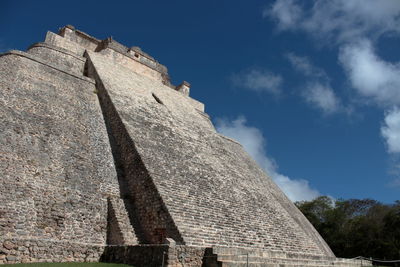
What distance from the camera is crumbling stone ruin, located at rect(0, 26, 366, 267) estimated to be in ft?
20.8

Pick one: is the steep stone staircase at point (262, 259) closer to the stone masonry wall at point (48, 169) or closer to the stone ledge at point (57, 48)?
the stone masonry wall at point (48, 169)

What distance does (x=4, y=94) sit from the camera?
8.56 metres

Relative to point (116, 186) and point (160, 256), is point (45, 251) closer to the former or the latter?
point (160, 256)

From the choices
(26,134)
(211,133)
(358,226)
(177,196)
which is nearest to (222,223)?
(177,196)

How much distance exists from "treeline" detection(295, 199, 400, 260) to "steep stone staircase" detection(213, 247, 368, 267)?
43.1 feet

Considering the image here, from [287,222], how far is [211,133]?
4.79 meters

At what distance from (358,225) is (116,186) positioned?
19.7 metres

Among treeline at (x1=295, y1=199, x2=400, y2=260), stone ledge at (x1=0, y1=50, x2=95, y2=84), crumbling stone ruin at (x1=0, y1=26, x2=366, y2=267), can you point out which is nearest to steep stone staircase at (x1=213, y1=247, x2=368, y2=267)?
crumbling stone ruin at (x1=0, y1=26, x2=366, y2=267)

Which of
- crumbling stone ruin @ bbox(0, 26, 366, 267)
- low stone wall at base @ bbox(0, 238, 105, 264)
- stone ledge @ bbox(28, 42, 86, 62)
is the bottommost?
low stone wall at base @ bbox(0, 238, 105, 264)

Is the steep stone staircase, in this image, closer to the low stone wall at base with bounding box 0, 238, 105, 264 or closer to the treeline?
the low stone wall at base with bounding box 0, 238, 105, 264

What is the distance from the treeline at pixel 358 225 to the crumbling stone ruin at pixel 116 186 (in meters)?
12.0

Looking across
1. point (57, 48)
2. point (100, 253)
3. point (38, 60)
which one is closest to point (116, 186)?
point (100, 253)

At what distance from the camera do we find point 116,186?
8.22 m

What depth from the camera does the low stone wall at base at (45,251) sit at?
571 cm
